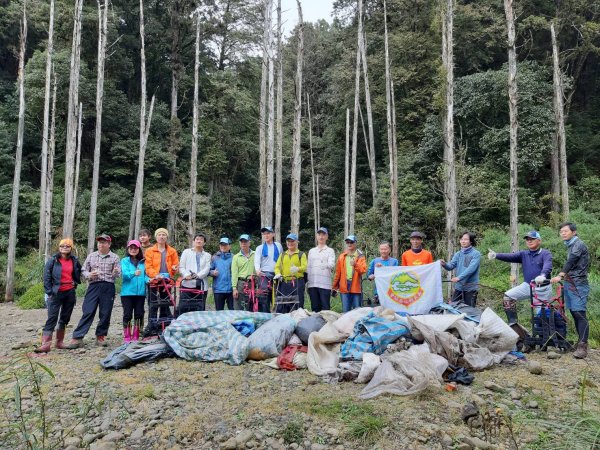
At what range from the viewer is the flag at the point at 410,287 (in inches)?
239

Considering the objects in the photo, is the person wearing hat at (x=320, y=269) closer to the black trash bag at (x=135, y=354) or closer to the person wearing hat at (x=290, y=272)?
the person wearing hat at (x=290, y=272)

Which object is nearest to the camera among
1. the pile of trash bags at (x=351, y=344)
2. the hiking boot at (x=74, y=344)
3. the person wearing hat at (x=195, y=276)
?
the pile of trash bags at (x=351, y=344)

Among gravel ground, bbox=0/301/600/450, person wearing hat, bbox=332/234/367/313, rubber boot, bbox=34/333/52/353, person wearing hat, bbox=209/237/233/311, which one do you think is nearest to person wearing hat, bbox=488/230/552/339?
gravel ground, bbox=0/301/600/450

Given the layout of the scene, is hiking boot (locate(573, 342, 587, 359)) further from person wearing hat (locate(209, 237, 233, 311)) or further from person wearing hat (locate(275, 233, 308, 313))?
person wearing hat (locate(209, 237, 233, 311))

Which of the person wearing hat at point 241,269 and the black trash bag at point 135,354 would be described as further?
the person wearing hat at point 241,269

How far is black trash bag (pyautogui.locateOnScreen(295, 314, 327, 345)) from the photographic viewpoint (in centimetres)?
536

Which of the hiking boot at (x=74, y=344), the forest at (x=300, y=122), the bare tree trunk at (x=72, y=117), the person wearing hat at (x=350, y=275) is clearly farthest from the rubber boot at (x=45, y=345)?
the bare tree trunk at (x=72, y=117)

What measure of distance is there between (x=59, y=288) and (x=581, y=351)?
22.2 feet

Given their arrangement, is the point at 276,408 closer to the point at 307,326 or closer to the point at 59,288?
the point at 307,326

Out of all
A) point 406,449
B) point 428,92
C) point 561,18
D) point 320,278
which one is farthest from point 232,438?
point 561,18

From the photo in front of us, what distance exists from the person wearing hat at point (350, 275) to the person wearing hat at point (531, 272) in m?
1.84

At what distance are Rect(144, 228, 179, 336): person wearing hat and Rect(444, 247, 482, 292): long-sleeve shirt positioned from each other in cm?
405

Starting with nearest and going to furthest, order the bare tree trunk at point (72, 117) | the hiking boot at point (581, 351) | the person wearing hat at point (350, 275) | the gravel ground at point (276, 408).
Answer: the gravel ground at point (276, 408)
the hiking boot at point (581, 351)
the person wearing hat at point (350, 275)
the bare tree trunk at point (72, 117)

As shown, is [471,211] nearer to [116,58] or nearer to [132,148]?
[132,148]
